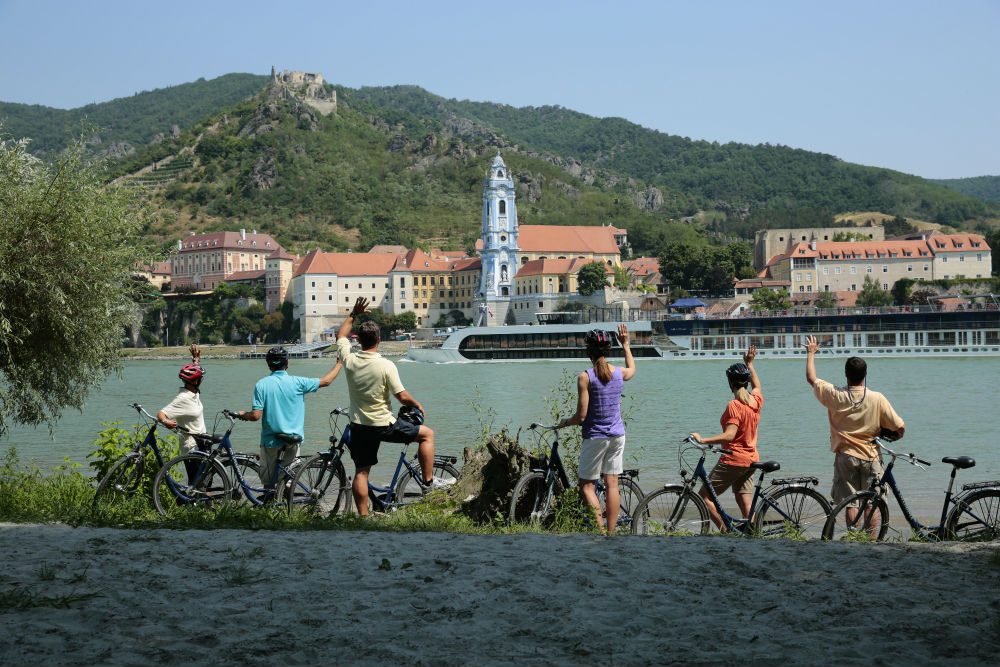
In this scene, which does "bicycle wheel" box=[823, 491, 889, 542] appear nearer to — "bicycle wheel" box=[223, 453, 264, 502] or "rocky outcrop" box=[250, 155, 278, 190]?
"bicycle wheel" box=[223, 453, 264, 502]

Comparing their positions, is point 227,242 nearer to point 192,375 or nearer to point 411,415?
point 192,375

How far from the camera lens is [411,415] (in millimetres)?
6828

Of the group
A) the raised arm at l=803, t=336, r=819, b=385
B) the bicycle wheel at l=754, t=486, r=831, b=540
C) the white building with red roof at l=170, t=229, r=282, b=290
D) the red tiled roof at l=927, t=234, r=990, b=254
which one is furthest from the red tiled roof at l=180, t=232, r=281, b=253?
the bicycle wheel at l=754, t=486, r=831, b=540

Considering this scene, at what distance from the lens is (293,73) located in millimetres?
182750

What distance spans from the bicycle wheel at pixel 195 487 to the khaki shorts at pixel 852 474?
4079 mm

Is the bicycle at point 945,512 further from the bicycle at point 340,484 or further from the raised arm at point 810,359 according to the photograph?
the bicycle at point 340,484

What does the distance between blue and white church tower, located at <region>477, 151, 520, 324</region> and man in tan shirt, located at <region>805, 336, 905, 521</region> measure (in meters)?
98.4

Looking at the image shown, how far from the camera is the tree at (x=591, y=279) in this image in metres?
98.4

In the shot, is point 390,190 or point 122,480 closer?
point 122,480

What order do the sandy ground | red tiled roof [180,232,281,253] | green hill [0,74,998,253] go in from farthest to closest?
1. green hill [0,74,998,253]
2. red tiled roof [180,232,281,253]
3. the sandy ground

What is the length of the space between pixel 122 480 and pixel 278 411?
53.8 inches

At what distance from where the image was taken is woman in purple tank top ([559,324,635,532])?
6.25 meters

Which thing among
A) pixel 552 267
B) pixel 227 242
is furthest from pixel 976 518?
pixel 227 242

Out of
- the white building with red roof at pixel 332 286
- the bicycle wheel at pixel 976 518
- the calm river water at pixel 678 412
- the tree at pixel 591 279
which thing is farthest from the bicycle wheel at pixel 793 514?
the white building with red roof at pixel 332 286
